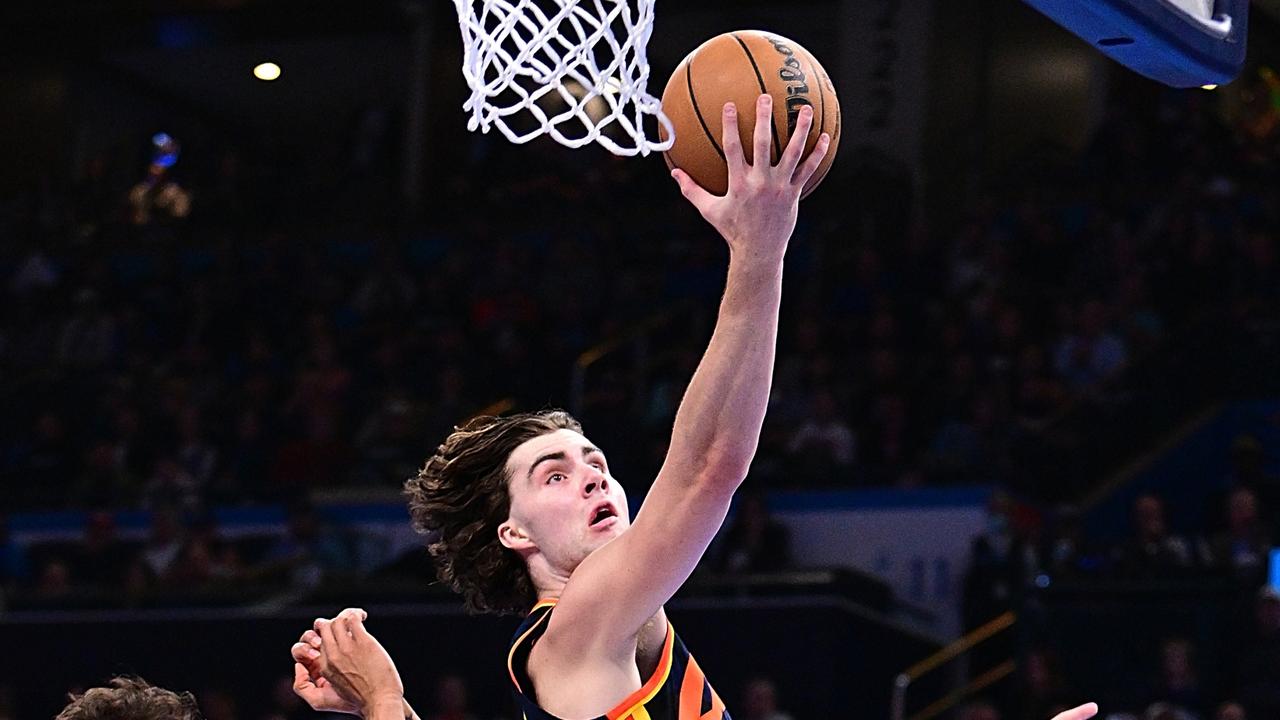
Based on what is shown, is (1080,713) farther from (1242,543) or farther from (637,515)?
(1242,543)

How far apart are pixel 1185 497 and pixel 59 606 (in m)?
6.74

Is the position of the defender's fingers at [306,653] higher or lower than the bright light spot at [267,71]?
lower

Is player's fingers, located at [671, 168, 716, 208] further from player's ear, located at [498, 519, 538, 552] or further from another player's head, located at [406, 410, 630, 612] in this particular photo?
player's ear, located at [498, 519, 538, 552]

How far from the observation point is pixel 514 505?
121 inches

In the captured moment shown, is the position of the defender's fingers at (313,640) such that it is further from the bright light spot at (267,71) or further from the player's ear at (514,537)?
the bright light spot at (267,71)

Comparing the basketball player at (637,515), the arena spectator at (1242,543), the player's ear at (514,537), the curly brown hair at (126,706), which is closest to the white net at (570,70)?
the basketball player at (637,515)

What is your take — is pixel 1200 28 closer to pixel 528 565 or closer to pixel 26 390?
pixel 528 565

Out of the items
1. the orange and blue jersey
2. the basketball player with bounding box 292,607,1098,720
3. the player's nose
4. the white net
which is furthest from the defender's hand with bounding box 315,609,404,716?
the white net

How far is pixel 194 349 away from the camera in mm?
14727

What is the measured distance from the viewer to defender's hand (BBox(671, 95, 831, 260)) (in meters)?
2.52

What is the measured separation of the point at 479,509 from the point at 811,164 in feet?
3.02

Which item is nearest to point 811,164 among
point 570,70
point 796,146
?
point 796,146

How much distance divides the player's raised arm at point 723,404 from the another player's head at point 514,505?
34 centimetres

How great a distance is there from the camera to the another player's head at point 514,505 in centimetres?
302
